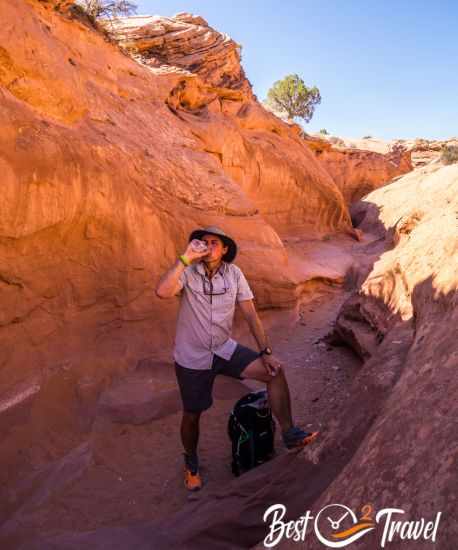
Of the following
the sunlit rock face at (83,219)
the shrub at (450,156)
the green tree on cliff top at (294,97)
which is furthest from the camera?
the green tree on cliff top at (294,97)

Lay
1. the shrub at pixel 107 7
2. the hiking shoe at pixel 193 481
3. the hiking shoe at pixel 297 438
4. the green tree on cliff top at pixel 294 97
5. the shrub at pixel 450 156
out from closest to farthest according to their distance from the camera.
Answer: the hiking shoe at pixel 297 438 < the hiking shoe at pixel 193 481 < the shrub at pixel 107 7 < the shrub at pixel 450 156 < the green tree on cliff top at pixel 294 97

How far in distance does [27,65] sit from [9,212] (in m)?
1.51

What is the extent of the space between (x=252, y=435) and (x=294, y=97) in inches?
1190

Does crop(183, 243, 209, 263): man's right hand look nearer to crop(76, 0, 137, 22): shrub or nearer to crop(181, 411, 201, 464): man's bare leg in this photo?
crop(181, 411, 201, 464): man's bare leg

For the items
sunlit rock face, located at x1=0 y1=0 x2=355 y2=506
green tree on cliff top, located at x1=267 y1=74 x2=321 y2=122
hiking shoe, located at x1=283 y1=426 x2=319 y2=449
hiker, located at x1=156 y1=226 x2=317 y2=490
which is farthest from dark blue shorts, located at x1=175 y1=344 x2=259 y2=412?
green tree on cliff top, located at x1=267 y1=74 x2=321 y2=122

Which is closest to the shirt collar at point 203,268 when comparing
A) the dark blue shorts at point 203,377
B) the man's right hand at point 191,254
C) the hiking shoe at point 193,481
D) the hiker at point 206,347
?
the hiker at point 206,347

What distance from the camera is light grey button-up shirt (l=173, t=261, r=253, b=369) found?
8.46ft

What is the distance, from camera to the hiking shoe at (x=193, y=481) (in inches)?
106

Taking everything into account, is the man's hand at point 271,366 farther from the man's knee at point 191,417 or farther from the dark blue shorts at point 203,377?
the man's knee at point 191,417

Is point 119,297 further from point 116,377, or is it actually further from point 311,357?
point 311,357

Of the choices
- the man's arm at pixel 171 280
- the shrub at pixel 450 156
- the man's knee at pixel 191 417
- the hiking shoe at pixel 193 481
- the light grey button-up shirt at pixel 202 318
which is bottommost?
the hiking shoe at pixel 193 481

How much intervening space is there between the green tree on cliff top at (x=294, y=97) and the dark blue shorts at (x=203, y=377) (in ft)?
96.1

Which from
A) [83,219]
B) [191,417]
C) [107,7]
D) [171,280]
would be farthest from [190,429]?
[107,7]

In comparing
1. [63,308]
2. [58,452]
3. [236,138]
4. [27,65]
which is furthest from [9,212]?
[236,138]
